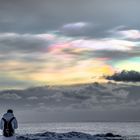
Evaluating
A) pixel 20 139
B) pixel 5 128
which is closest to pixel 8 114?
pixel 5 128

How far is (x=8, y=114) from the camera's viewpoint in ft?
79.2

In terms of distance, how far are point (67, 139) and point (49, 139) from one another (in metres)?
2.10

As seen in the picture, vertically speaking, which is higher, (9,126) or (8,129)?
(9,126)

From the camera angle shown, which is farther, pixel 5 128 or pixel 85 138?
pixel 85 138

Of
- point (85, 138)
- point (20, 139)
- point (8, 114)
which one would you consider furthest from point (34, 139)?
point (8, 114)

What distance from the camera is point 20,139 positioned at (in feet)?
147

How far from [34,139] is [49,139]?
5.81 ft

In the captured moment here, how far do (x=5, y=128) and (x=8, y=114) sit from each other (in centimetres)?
78

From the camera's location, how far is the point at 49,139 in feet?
148

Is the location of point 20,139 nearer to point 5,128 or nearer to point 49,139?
point 49,139

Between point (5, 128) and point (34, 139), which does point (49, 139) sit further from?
point (5, 128)

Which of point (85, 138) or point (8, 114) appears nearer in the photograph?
point (8, 114)

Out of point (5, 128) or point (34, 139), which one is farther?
point (34, 139)

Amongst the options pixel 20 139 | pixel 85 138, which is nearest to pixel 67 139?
pixel 85 138
